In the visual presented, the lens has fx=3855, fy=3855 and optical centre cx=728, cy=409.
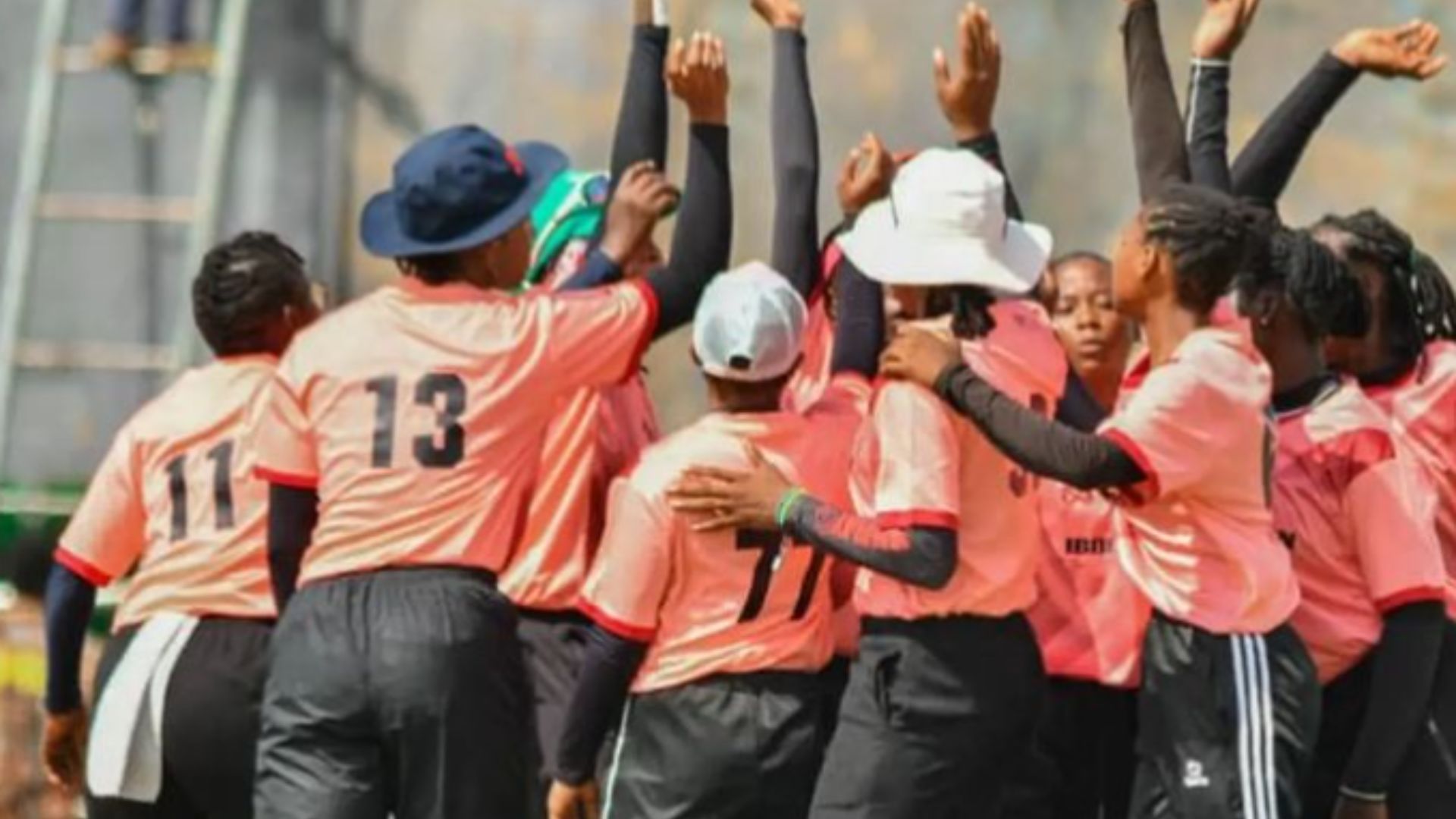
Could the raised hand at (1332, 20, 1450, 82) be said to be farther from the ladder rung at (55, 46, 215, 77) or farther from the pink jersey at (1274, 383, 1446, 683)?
the ladder rung at (55, 46, 215, 77)

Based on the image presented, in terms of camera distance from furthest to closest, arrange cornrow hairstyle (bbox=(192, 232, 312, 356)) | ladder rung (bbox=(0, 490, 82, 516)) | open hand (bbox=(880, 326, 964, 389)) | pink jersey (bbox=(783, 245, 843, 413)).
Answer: ladder rung (bbox=(0, 490, 82, 516)) → cornrow hairstyle (bbox=(192, 232, 312, 356)) → pink jersey (bbox=(783, 245, 843, 413)) → open hand (bbox=(880, 326, 964, 389))

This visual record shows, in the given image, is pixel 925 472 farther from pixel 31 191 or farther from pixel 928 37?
pixel 31 191

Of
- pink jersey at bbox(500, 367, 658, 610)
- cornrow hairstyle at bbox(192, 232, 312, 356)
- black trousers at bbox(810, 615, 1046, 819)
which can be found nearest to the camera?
black trousers at bbox(810, 615, 1046, 819)

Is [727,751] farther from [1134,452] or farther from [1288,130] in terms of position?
[1288,130]

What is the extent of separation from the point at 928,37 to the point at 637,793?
13.9 feet

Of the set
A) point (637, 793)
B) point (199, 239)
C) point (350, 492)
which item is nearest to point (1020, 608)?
point (637, 793)

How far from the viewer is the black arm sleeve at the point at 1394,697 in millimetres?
7102

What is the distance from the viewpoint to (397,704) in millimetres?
7172

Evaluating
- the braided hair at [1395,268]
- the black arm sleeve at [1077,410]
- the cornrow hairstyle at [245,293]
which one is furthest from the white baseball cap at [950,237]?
the cornrow hairstyle at [245,293]

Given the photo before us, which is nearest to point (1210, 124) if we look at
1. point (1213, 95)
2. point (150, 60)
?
point (1213, 95)

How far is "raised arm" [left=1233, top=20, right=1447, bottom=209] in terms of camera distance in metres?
7.56

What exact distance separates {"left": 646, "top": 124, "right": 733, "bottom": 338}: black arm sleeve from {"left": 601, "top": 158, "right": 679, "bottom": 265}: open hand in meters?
0.06

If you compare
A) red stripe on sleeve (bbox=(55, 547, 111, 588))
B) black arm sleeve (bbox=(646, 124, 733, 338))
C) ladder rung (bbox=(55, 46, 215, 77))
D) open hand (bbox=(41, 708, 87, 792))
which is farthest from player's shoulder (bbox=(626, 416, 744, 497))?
ladder rung (bbox=(55, 46, 215, 77))

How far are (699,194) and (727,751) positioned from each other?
113 centimetres
